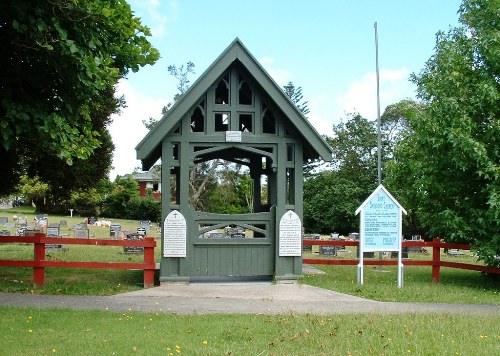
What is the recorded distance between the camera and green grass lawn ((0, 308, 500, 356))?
25.8ft

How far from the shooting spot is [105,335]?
8586mm

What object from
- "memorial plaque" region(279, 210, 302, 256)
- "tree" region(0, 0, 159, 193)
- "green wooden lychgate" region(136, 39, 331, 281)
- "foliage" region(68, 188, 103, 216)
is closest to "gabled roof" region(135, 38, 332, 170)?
"green wooden lychgate" region(136, 39, 331, 281)

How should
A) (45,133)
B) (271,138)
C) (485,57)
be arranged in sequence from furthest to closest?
(485,57)
(271,138)
(45,133)

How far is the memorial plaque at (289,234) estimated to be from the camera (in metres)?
15.1

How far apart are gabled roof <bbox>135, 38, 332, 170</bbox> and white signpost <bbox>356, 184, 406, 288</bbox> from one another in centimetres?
240

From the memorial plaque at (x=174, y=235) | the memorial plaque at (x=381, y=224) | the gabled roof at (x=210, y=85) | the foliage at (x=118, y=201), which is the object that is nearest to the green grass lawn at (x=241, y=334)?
the memorial plaque at (x=174, y=235)

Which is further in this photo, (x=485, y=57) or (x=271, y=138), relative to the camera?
(x=485, y=57)

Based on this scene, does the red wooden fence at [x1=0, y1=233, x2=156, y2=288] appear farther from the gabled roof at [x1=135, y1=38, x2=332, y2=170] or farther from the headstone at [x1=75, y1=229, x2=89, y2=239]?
the headstone at [x1=75, y1=229, x2=89, y2=239]

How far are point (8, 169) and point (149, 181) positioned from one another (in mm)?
77359

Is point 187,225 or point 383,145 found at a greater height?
point 383,145

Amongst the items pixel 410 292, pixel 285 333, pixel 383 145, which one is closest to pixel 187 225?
pixel 410 292

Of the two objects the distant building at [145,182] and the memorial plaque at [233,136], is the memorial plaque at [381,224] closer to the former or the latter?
the memorial plaque at [233,136]

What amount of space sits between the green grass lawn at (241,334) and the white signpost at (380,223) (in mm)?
5025

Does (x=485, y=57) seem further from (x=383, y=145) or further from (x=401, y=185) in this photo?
(x=383, y=145)
